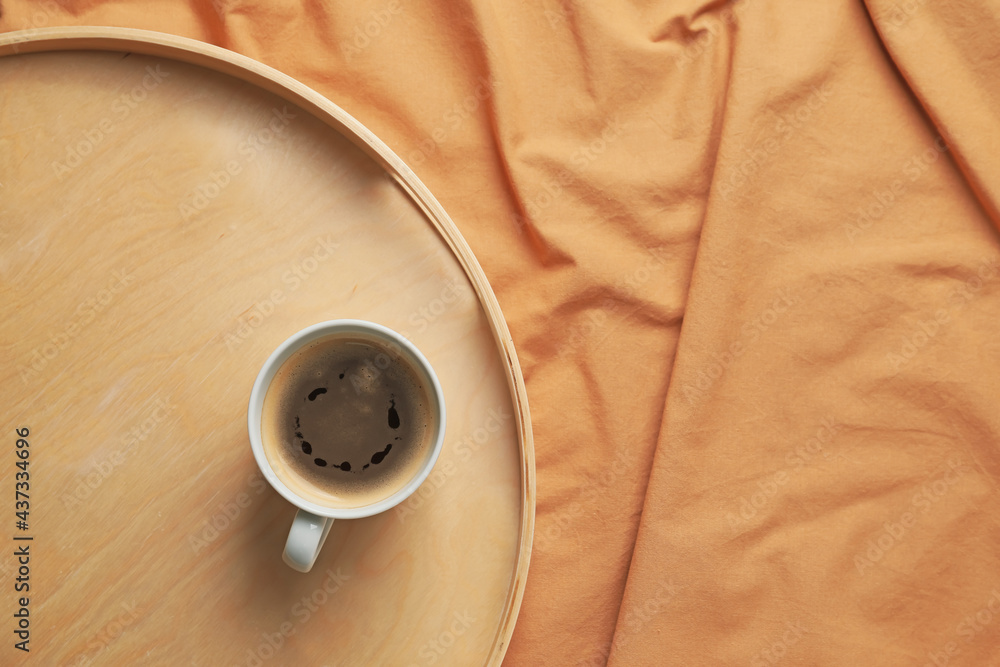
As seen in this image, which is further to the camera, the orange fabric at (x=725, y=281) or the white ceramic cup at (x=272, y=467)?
the orange fabric at (x=725, y=281)

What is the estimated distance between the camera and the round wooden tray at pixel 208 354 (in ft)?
2.21

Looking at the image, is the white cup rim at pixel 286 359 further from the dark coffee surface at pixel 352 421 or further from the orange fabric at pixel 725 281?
the orange fabric at pixel 725 281

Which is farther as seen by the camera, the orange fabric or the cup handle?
the orange fabric

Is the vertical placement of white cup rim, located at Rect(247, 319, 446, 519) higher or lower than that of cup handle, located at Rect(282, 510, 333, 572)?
higher

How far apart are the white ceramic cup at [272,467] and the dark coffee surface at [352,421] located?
30mm

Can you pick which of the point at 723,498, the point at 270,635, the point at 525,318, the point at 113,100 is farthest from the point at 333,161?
the point at 723,498

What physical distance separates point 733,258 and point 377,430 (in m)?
0.51

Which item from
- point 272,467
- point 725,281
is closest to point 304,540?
point 272,467

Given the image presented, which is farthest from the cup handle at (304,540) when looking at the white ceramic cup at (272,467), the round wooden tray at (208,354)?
the round wooden tray at (208,354)

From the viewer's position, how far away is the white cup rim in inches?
23.5

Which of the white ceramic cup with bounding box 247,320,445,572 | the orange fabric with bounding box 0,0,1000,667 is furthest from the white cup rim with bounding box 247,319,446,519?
the orange fabric with bounding box 0,0,1000,667

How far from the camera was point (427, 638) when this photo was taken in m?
0.70

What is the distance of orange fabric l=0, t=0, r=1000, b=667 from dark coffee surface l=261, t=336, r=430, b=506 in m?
0.29

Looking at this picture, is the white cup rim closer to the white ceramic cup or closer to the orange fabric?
the white ceramic cup
